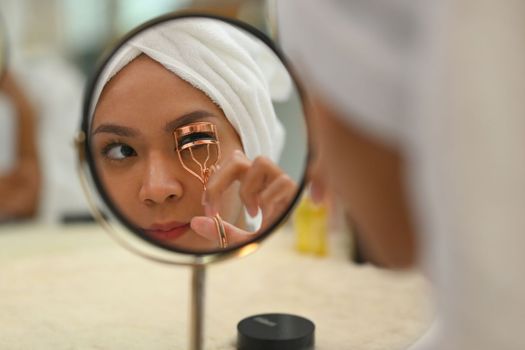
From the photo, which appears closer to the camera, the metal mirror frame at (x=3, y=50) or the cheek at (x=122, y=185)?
the cheek at (x=122, y=185)

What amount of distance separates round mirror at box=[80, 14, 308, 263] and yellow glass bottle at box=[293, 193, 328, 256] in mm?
380

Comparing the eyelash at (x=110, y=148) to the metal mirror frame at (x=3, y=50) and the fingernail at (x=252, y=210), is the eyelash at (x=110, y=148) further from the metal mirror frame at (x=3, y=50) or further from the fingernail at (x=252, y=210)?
the metal mirror frame at (x=3, y=50)

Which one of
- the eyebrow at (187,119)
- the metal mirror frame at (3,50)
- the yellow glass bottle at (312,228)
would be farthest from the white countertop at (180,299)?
the metal mirror frame at (3,50)

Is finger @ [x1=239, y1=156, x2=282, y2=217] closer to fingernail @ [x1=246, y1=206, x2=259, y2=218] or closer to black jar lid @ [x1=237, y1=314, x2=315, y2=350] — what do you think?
fingernail @ [x1=246, y1=206, x2=259, y2=218]

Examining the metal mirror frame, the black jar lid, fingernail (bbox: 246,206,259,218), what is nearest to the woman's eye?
fingernail (bbox: 246,206,259,218)

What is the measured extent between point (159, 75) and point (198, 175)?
0.30 ft

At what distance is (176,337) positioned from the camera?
63 centimetres

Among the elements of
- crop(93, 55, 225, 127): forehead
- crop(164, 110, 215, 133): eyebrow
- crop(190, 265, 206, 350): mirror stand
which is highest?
crop(93, 55, 225, 127): forehead

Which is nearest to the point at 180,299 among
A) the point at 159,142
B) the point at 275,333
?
the point at 275,333

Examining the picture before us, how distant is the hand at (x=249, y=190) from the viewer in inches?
20.8

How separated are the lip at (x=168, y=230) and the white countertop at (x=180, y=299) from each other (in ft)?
0.28

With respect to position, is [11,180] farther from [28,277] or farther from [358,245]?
[358,245]

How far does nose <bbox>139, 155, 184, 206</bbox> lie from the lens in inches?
20.6

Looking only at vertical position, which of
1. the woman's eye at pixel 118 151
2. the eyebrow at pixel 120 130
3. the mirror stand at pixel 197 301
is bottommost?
the mirror stand at pixel 197 301
